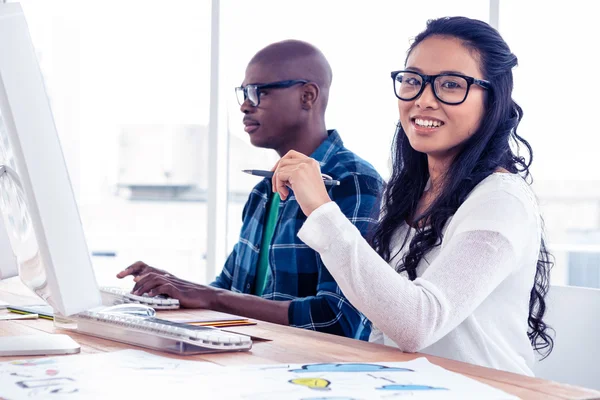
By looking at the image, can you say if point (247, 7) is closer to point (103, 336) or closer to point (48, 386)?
point (103, 336)

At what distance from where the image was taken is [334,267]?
3.97 ft

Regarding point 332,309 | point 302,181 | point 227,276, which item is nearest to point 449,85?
point 302,181

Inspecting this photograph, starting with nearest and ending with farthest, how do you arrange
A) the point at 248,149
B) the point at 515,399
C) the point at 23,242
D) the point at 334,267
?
the point at 515,399 < the point at 23,242 < the point at 334,267 < the point at 248,149

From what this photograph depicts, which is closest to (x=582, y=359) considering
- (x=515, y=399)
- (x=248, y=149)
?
(x=515, y=399)

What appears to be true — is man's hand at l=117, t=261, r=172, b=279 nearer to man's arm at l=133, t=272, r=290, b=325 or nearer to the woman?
man's arm at l=133, t=272, r=290, b=325

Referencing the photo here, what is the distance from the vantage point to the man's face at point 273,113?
230cm

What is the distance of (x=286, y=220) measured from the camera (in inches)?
80.0

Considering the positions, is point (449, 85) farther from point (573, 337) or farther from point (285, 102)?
point (285, 102)

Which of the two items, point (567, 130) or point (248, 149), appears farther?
point (248, 149)

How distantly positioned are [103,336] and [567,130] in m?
1.71

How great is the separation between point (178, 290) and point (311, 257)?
0.37 m

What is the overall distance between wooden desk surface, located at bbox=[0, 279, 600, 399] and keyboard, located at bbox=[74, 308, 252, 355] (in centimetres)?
1

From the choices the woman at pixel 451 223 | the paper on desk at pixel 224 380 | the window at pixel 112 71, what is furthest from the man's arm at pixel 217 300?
the window at pixel 112 71

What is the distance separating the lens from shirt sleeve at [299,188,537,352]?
1.19m
